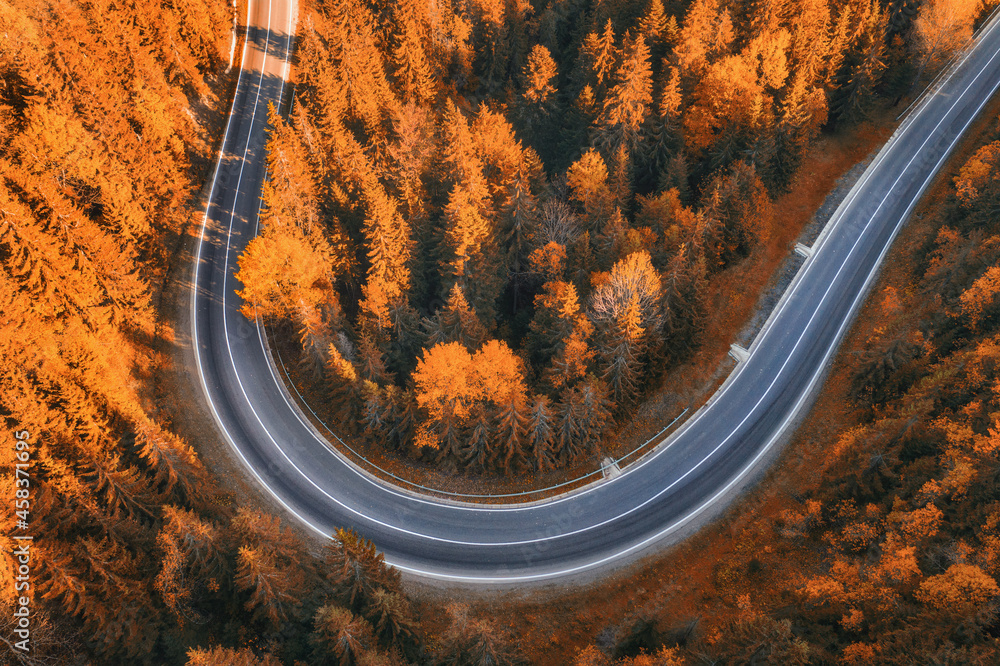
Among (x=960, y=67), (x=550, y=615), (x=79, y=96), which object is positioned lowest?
(x=550, y=615)

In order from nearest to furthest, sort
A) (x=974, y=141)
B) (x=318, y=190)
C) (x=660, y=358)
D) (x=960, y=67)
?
(x=660, y=358)
(x=318, y=190)
(x=974, y=141)
(x=960, y=67)

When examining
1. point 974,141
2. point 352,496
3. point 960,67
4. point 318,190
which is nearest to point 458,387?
point 352,496

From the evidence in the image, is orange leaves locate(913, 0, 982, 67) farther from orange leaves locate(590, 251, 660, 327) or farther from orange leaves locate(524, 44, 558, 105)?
orange leaves locate(590, 251, 660, 327)

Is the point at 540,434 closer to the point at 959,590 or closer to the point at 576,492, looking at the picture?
the point at 576,492

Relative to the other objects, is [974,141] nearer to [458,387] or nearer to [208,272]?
[458,387]

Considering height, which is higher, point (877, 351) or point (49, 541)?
point (877, 351)

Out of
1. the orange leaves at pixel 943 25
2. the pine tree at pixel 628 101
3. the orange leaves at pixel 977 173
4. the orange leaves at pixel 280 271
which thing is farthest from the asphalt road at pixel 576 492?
the pine tree at pixel 628 101

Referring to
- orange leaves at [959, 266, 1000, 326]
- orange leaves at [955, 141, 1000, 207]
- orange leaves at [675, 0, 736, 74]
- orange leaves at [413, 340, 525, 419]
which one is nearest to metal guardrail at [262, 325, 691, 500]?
orange leaves at [413, 340, 525, 419]
